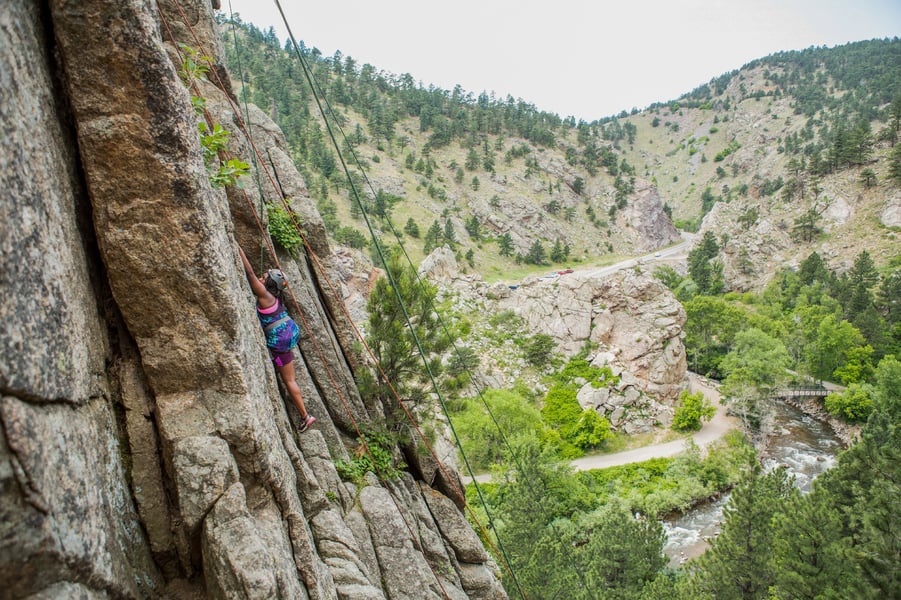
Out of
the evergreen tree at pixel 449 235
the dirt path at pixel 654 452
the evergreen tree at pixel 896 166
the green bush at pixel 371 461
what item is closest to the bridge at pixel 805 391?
the dirt path at pixel 654 452

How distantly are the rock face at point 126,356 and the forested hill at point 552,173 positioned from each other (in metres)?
48.9

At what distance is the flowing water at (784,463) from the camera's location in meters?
27.7

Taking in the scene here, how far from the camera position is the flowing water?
27.7 metres

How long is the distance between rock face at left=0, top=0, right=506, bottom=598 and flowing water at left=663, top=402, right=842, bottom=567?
26.0m

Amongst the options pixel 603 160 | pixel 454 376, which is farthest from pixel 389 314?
pixel 603 160

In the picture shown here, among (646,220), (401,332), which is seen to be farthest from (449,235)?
(401,332)

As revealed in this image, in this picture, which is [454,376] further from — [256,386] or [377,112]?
[377,112]

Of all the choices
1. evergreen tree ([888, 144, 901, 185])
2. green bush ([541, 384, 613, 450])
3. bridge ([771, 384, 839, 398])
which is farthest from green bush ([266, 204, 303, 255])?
evergreen tree ([888, 144, 901, 185])

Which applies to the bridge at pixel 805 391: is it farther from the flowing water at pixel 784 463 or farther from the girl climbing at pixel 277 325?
the girl climbing at pixel 277 325

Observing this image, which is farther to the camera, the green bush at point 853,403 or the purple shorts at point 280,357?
the green bush at point 853,403

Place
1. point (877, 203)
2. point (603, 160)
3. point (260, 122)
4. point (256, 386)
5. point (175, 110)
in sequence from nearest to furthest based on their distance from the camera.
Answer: point (175, 110) < point (256, 386) < point (260, 122) < point (877, 203) < point (603, 160)

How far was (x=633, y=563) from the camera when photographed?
1864 centimetres

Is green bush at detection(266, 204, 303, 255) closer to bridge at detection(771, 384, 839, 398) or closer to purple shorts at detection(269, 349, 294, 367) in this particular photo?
purple shorts at detection(269, 349, 294, 367)

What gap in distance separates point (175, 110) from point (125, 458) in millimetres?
3561
